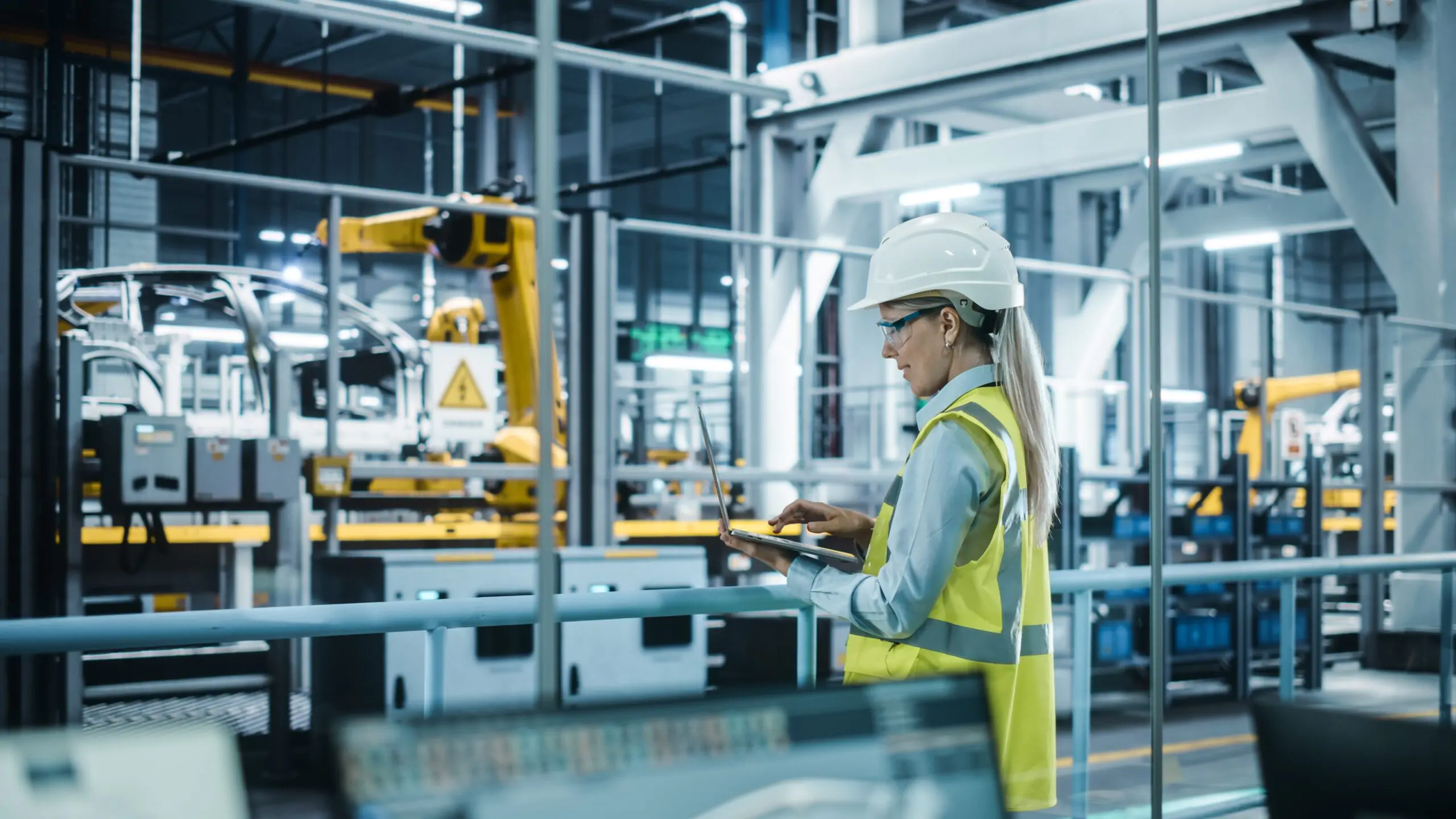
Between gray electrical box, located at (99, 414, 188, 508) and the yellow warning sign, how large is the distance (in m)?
1.24

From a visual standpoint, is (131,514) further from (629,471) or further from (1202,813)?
(1202,813)

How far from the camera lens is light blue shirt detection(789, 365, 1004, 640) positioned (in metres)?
1.69

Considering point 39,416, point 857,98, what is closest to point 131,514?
point 39,416

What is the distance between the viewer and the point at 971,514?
66.9 inches

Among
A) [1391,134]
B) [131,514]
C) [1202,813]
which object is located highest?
[1391,134]

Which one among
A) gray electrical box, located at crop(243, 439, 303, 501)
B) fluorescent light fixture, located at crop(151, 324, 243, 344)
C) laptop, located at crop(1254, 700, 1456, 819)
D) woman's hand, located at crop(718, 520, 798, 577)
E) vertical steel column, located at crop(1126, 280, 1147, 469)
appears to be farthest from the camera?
fluorescent light fixture, located at crop(151, 324, 243, 344)

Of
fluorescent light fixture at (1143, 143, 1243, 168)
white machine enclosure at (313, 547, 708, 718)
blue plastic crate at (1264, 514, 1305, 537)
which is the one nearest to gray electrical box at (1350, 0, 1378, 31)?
fluorescent light fixture at (1143, 143, 1243, 168)

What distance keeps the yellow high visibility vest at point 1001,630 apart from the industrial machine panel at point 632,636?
3.78 m

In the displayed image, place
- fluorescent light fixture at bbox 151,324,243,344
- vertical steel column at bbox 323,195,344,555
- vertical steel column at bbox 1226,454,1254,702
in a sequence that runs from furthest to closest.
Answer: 1. fluorescent light fixture at bbox 151,324,243,344
2. vertical steel column at bbox 1226,454,1254,702
3. vertical steel column at bbox 323,195,344,555

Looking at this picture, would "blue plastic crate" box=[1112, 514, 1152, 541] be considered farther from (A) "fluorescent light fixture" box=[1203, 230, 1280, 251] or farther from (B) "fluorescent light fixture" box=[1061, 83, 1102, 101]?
(A) "fluorescent light fixture" box=[1203, 230, 1280, 251]

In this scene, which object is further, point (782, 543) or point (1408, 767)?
point (782, 543)

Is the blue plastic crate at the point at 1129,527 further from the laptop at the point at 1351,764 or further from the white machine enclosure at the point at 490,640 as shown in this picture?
the laptop at the point at 1351,764

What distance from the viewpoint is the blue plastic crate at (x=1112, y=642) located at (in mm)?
7266

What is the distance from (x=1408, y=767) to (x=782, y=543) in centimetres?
96
